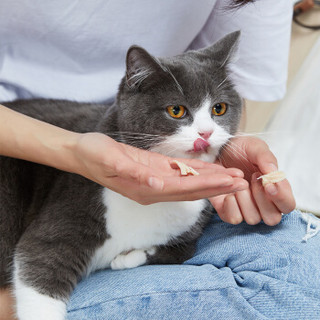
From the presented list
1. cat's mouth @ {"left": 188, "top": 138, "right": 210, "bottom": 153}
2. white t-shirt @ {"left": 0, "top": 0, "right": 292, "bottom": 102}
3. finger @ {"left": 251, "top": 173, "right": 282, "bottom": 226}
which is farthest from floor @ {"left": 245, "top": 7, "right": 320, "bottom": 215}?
cat's mouth @ {"left": 188, "top": 138, "right": 210, "bottom": 153}

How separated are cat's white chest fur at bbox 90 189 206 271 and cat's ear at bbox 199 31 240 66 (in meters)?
0.44

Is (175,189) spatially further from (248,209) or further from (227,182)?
(248,209)

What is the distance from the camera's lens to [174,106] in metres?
1.08

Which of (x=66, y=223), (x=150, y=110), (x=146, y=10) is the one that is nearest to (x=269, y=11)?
(x=146, y=10)

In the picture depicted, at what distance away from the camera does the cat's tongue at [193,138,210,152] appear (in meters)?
1.03

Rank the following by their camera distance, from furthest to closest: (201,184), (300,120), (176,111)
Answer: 1. (300,120)
2. (176,111)
3. (201,184)

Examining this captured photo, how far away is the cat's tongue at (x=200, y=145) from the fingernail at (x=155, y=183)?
0.22 metres

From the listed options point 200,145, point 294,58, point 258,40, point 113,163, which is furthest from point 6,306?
point 294,58

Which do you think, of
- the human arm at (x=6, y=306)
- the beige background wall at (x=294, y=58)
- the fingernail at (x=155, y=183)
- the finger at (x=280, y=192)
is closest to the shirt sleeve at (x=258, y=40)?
the finger at (x=280, y=192)

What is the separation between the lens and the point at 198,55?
1187 mm

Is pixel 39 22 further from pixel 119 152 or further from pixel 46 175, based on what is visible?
pixel 119 152

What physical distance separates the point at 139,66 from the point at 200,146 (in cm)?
27

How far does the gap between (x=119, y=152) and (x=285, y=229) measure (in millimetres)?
618

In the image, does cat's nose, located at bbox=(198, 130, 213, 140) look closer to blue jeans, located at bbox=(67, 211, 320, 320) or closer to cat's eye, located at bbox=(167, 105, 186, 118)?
cat's eye, located at bbox=(167, 105, 186, 118)
